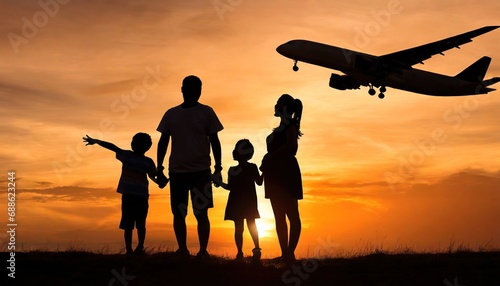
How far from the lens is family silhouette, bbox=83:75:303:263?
9.00 meters

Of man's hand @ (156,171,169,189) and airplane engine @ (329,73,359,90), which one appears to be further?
airplane engine @ (329,73,359,90)

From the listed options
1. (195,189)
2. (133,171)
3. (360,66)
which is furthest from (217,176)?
(360,66)

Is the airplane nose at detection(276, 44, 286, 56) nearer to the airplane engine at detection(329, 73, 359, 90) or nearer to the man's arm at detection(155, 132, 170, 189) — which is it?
the airplane engine at detection(329, 73, 359, 90)

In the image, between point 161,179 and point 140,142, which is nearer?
point 161,179

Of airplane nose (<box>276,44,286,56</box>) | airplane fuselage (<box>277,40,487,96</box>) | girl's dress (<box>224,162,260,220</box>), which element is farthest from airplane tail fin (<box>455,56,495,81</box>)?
girl's dress (<box>224,162,260,220</box>)

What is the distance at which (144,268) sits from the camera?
8.80 metres

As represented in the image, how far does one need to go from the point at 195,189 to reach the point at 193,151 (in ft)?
1.90

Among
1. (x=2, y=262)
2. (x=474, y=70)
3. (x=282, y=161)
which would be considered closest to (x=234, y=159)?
(x=282, y=161)

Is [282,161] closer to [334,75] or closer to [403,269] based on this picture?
[403,269]

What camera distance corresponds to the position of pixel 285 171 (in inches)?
376

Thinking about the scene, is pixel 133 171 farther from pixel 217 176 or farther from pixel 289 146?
pixel 289 146

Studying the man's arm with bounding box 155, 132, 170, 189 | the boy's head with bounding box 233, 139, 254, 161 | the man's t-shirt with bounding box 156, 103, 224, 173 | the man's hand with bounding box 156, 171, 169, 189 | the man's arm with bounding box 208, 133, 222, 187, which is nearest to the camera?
the man's t-shirt with bounding box 156, 103, 224, 173

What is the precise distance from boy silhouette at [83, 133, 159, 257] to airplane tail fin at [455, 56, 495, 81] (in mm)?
53161

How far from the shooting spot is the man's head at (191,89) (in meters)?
9.05
